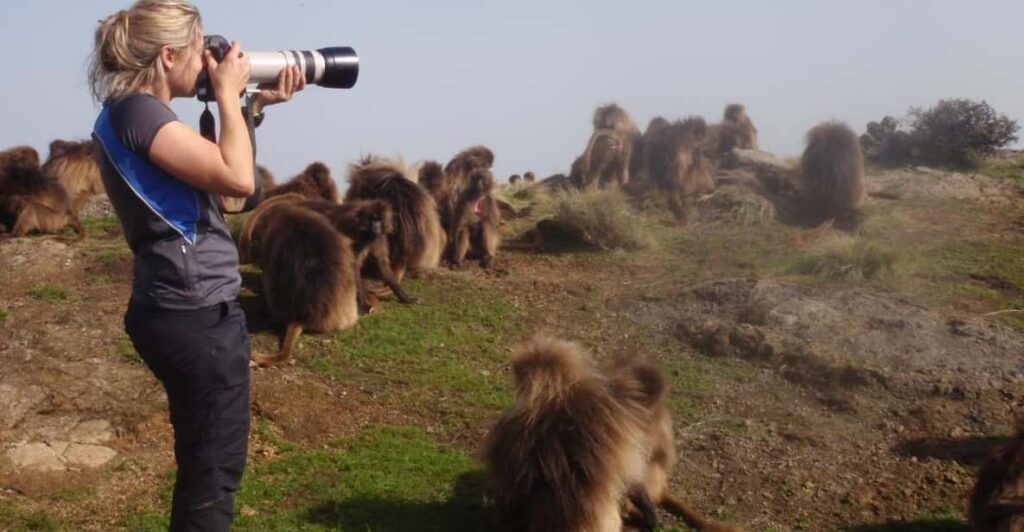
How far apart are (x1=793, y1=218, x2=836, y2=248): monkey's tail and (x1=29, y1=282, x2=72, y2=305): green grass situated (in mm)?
7584

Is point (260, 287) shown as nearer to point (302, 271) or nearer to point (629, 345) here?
point (302, 271)

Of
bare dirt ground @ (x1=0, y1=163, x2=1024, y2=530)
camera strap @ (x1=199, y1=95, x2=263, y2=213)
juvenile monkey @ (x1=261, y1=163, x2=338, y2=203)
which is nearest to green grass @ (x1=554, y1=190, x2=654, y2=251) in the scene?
bare dirt ground @ (x1=0, y1=163, x2=1024, y2=530)

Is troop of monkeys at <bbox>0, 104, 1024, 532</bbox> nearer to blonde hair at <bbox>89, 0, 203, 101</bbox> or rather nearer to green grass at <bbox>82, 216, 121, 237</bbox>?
green grass at <bbox>82, 216, 121, 237</bbox>

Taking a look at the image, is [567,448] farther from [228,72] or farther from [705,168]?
[705,168]

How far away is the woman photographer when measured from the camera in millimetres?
3254

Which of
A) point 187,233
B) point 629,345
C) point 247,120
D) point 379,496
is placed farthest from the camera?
point 629,345

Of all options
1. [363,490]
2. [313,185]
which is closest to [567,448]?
[363,490]

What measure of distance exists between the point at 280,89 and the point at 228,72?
1.29 ft

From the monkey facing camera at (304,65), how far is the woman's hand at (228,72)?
4 centimetres

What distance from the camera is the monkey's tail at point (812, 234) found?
39.1ft

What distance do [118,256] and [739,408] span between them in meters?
6.49

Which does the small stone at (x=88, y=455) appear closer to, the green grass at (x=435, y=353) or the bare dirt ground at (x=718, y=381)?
the bare dirt ground at (x=718, y=381)

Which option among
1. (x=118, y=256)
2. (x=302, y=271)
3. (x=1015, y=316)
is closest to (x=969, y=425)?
(x=1015, y=316)

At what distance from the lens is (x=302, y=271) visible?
28.3 feet
